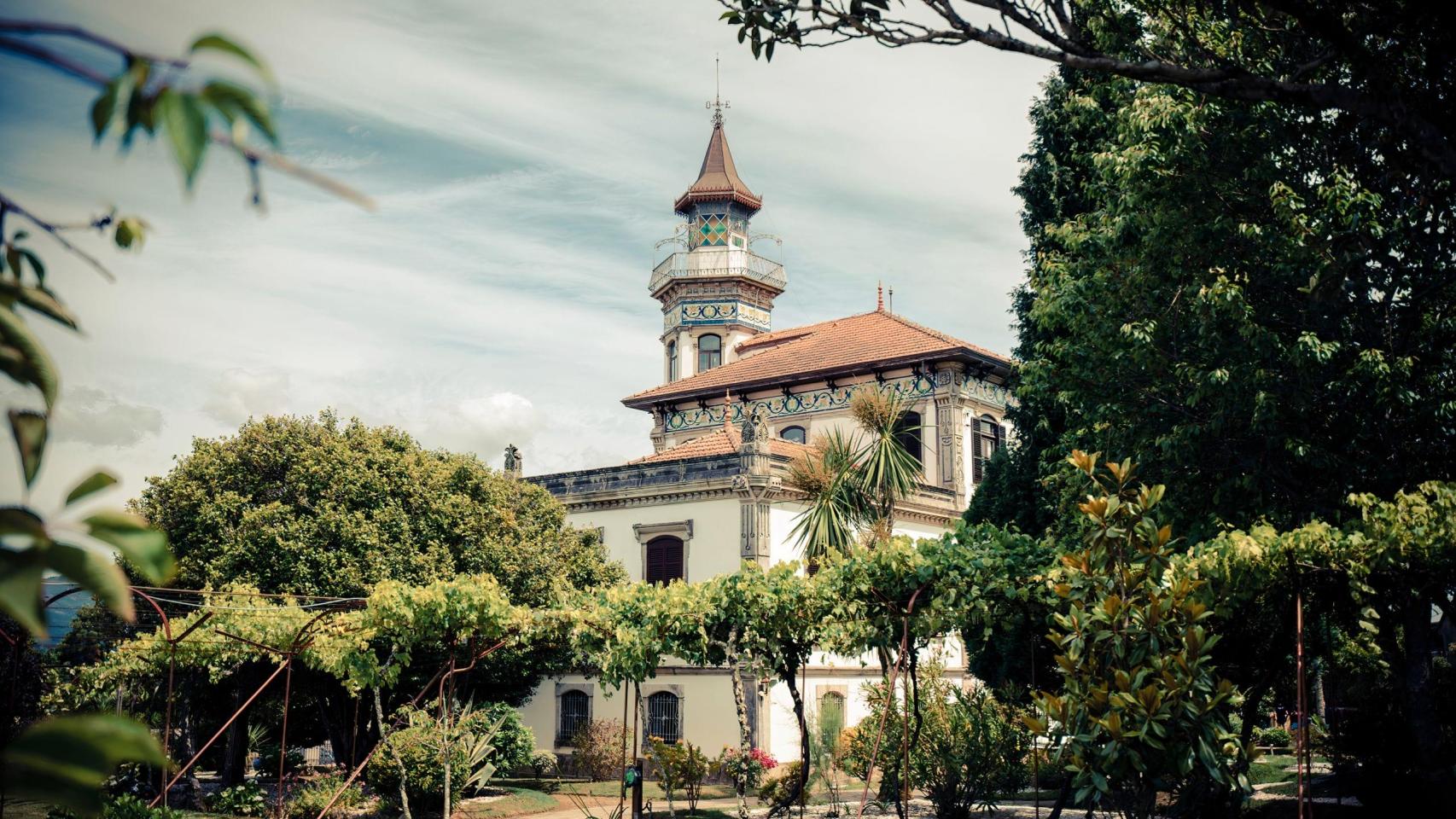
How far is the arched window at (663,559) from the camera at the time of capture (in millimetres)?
31266

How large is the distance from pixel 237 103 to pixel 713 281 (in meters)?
42.4

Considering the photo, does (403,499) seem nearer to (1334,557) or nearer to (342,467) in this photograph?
(342,467)

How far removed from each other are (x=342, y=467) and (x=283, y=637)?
840cm

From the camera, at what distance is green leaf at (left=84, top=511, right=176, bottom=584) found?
1.25 metres

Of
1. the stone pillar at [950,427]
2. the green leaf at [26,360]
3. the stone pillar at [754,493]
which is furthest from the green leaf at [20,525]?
the stone pillar at [950,427]

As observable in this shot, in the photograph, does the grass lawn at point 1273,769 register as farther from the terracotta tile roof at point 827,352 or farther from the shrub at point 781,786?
the terracotta tile roof at point 827,352

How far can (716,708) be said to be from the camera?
28.8 metres

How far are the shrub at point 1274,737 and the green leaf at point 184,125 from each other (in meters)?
32.8

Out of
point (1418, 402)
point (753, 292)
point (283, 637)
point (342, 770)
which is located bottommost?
point (342, 770)

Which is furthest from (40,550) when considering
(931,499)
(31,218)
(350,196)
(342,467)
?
(931,499)

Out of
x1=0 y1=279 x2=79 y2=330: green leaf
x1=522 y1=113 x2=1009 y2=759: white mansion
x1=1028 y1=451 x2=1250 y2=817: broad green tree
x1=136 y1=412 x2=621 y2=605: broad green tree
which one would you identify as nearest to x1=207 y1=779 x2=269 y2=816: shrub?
x1=136 y1=412 x2=621 y2=605: broad green tree

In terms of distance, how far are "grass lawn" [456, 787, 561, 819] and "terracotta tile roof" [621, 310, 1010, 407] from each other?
55.7ft

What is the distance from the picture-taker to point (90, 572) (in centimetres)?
121

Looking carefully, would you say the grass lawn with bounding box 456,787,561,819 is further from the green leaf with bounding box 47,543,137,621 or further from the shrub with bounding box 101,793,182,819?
the green leaf with bounding box 47,543,137,621
